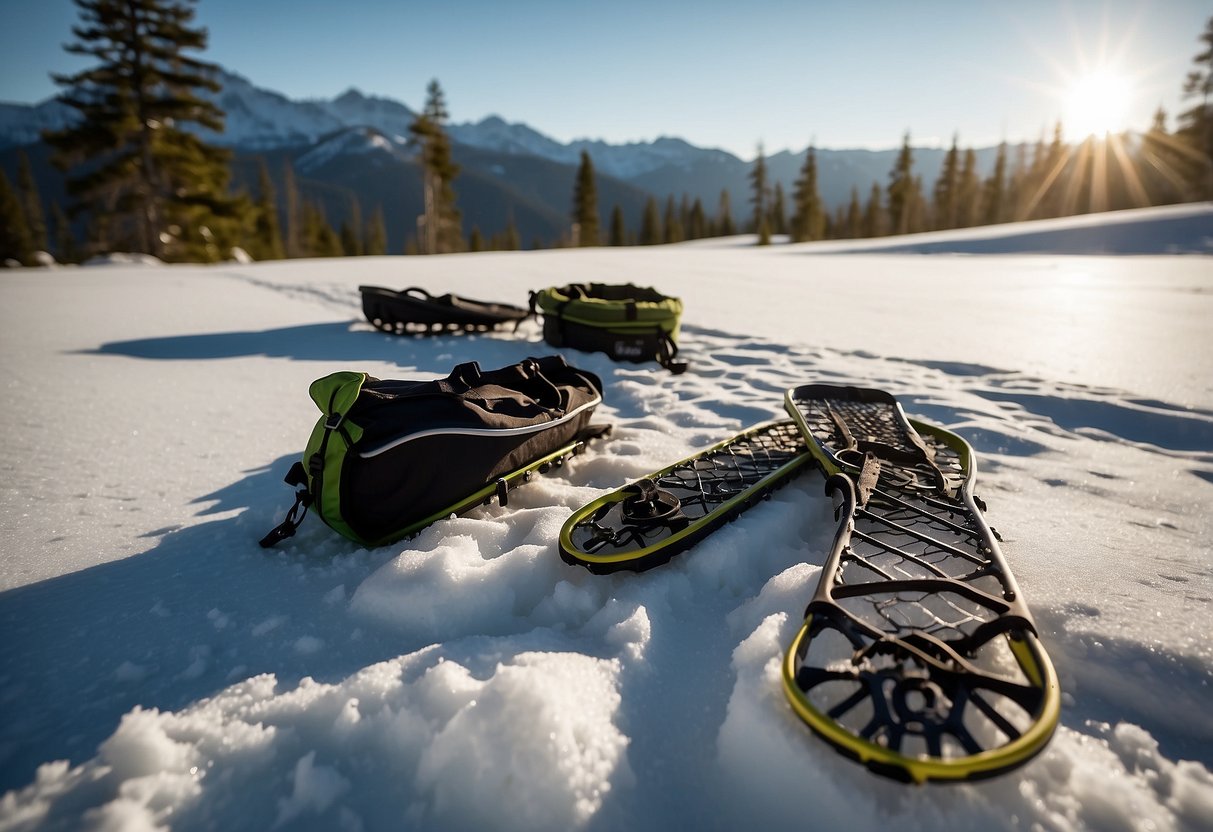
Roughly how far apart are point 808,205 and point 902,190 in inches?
246

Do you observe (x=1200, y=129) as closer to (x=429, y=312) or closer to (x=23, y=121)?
(x=429, y=312)

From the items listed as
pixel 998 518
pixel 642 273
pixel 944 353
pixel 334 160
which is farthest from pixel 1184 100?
pixel 334 160

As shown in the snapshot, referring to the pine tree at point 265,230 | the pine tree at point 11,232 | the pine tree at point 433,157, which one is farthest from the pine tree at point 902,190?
the pine tree at point 11,232

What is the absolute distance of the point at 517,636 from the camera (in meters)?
1.24

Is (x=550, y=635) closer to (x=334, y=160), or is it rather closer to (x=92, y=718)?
(x=92, y=718)

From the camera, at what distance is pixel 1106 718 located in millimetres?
1028

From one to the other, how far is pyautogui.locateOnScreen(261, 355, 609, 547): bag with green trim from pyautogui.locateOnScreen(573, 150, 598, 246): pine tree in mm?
38246

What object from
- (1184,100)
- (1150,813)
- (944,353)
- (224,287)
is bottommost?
(1150,813)

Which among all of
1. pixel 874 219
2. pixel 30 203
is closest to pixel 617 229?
pixel 874 219

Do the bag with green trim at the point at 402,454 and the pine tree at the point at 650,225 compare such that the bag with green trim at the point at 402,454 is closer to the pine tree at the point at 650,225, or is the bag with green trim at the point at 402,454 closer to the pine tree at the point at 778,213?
the pine tree at the point at 650,225

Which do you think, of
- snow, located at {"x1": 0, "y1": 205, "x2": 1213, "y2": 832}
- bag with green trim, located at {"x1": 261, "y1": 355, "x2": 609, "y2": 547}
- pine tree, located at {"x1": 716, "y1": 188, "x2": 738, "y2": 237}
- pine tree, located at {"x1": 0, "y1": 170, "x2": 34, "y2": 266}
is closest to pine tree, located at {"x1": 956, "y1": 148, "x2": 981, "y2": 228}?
pine tree, located at {"x1": 716, "y1": 188, "x2": 738, "y2": 237}

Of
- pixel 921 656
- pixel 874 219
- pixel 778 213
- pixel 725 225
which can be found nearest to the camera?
pixel 921 656

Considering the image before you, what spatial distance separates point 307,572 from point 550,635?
737 mm

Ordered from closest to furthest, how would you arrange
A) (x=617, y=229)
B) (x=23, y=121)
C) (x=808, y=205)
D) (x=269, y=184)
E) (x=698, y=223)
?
(x=269, y=184)
(x=808, y=205)
(x=617, y=229)
(x=698, y=223)
(x=23, y=121)
